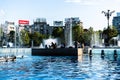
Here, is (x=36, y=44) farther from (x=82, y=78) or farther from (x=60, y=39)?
(x=82, y=78)

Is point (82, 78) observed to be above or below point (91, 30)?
below

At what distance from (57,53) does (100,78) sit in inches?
2078

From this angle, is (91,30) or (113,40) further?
(91,30)

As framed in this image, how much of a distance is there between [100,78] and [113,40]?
13250 centimetres

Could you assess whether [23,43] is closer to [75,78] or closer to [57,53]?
[57,53]

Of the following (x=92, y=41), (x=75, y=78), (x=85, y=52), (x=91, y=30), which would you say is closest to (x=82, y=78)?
(x=75, y=78)

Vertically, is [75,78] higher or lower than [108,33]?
lower

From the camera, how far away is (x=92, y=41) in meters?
162

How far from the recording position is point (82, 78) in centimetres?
3145

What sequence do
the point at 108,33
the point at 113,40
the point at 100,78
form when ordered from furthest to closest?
the point at 113,40 → the point at 108,33 → the point at 100,78

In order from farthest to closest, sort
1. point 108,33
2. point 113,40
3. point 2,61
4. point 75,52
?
point 113,40
point 108,33
point 75,52
point 2,61

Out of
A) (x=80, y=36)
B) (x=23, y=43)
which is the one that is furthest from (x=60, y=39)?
(x=23, y=43)

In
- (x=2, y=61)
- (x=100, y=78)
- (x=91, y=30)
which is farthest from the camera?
(x=91, y=30)

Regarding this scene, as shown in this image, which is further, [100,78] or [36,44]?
[36,44]
